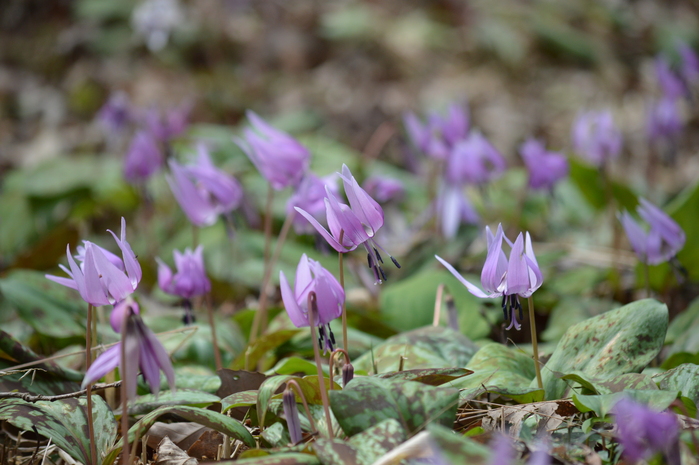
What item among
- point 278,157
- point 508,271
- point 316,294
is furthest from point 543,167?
point 316,294

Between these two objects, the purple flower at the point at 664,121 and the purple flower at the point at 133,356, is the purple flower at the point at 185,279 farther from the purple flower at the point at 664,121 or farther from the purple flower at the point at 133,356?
the purple flower at the point at 664,121

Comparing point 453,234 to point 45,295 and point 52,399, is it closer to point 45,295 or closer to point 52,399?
point 45,295

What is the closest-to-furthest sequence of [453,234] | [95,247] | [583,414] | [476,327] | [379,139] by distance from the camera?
1. [95,247]
2. [583,414]
3. [476,327]
4. [453,234]
5. [379,139]

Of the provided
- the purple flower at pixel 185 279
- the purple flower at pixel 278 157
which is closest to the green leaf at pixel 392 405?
the purple flower at pixel 185 279

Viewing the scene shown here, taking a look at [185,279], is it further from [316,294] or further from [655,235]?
[655,235]

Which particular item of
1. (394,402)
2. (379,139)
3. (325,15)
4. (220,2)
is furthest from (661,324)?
(220,2)
